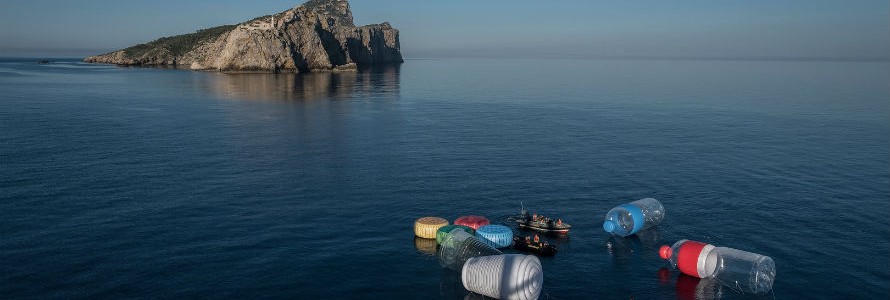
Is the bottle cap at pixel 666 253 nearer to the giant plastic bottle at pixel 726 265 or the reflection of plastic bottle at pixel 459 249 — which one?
the giant plastic bottle at pixel 726 265

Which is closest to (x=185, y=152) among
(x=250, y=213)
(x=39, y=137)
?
(x=39, y=137)

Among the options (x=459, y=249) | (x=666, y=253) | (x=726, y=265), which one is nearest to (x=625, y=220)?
(x=666, y=253)

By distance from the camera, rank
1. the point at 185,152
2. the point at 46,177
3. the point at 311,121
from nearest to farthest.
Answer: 1. the point at 46,177
2. the point at 185,152
3. the point at 311,121

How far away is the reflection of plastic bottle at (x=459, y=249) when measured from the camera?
41.3m

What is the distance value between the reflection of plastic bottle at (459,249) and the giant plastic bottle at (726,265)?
1222cm

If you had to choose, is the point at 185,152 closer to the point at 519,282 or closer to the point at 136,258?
the point at 136,258

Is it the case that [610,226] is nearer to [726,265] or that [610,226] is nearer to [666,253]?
[666,253]

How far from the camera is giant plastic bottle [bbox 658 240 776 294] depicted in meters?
39.3

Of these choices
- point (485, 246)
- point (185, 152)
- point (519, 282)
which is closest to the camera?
point (519, 282)

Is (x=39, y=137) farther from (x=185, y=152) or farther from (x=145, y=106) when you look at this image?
(x=145, y=106)

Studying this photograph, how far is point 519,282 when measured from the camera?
3634 cm

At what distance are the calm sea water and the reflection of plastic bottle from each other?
1.05 metres

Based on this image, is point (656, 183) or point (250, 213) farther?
point (656, 183)

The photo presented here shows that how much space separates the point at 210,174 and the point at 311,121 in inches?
1883
